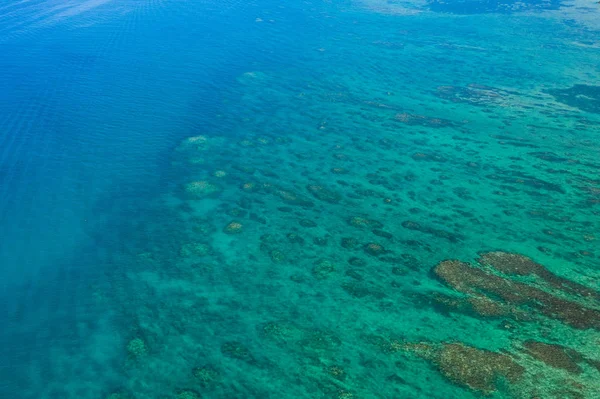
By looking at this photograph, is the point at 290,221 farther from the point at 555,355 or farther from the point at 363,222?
the point at 555,355

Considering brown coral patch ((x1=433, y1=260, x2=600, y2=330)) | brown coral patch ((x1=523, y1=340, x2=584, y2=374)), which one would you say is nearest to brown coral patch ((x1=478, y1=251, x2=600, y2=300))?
brown coral patch ((x1=433, y1=260, x2=600, y2=330))

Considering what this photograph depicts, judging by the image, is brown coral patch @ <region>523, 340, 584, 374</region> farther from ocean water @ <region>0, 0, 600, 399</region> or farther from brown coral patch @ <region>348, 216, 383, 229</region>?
brown coral patch @ <region>348, 216, 383, 229</region>

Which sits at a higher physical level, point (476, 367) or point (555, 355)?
point (555, 355)

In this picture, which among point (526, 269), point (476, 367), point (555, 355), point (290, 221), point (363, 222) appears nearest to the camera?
point (476, 367)

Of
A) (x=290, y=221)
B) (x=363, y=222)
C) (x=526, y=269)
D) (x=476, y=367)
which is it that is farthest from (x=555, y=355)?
(x=290, y=221)

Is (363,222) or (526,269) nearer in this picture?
(526,269)

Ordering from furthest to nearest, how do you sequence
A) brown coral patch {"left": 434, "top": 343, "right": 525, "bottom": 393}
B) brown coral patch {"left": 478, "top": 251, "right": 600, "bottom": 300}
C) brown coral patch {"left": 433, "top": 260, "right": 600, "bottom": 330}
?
1. brown coral patch {"left": 478, "top": 251, "right": 600, "bottom": 300}
2. brown coral patch {"left": 433, "top": 260, "right": 600, "bottom": 330}
3. brown coral patch {"left": 434, "top": 343, "right": 525, "bottom": 393}

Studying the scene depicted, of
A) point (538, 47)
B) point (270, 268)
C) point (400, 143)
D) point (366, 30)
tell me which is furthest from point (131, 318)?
point (538, 47)

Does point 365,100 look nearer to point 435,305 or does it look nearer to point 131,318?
point 435,305
